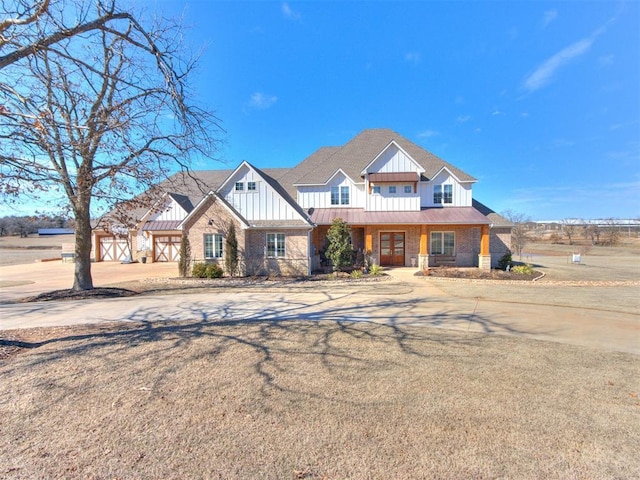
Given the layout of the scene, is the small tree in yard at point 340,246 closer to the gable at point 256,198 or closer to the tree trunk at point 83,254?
the gable at point 256,198

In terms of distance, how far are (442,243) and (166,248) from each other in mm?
22538

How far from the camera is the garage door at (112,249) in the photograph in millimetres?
27641

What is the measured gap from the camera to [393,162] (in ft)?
66.4

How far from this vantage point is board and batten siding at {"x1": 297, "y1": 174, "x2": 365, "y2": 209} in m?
21.3

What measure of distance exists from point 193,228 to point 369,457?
16.5 m

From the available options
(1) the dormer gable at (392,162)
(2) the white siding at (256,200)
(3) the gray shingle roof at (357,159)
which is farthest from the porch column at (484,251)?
(2) the white siding at (256,200)

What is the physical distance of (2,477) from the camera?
262 cm

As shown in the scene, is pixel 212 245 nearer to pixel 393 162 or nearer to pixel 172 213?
pixel 172 213

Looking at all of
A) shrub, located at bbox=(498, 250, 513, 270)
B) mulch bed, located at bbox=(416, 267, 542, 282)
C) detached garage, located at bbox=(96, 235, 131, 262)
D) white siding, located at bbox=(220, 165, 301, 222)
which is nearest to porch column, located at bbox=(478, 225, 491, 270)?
shrub, located at bbox=(498, 250, 513, 270)

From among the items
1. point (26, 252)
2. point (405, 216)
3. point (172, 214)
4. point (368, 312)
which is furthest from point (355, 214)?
point (26, 252)

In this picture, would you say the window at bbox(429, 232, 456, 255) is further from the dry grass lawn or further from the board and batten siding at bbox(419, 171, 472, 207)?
the dry grass lawn

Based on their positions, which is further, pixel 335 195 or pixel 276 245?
pixel 335 195

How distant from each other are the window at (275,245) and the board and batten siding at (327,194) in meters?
4.85

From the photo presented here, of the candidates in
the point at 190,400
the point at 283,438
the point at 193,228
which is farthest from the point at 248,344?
the point at 193,228
